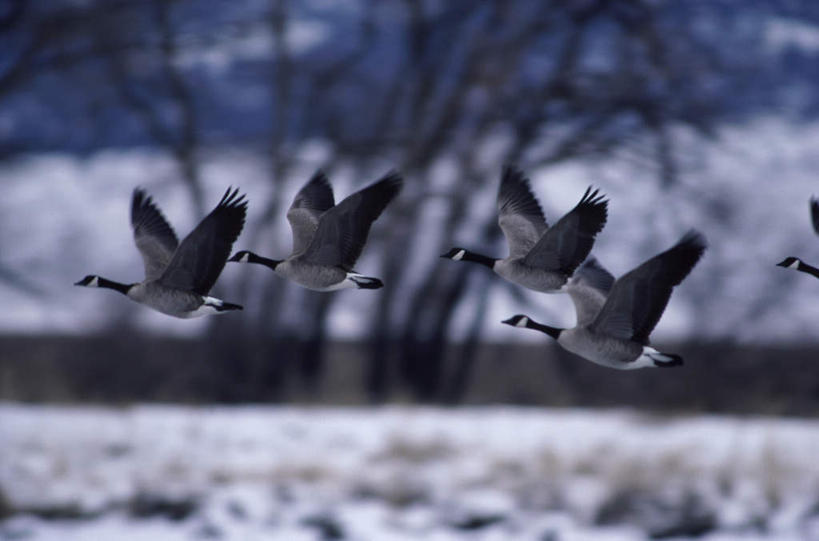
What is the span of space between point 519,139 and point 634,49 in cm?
186

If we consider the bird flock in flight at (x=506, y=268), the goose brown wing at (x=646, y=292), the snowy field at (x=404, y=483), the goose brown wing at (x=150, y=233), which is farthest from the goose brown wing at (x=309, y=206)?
the snowy field at (x=404, y=483)

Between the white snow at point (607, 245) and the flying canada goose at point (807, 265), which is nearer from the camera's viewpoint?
the flying canada goose at point (807, 265)

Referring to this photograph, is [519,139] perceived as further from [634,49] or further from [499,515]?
[499,515]

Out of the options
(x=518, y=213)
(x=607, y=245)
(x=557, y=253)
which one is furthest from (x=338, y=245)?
(x=607, y=245)

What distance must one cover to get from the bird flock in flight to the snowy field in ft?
23.2

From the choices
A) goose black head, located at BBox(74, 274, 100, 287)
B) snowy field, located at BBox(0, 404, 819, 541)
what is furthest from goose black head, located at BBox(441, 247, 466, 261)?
snowy field, located at BBox(0, 404, 819, 541)

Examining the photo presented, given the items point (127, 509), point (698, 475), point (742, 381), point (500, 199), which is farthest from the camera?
point (742, 381)

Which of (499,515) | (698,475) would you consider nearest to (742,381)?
(698,475)

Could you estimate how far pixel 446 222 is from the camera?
Answer: 14.2m

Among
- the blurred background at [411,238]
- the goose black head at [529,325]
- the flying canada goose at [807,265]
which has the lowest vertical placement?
the goose black head at [529,325]

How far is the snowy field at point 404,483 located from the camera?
8578 millimetres

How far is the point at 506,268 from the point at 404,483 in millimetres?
7729

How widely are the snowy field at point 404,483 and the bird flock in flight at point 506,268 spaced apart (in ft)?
23.2

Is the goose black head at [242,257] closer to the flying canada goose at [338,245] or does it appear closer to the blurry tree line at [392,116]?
the flying canada goose at [338,245]
